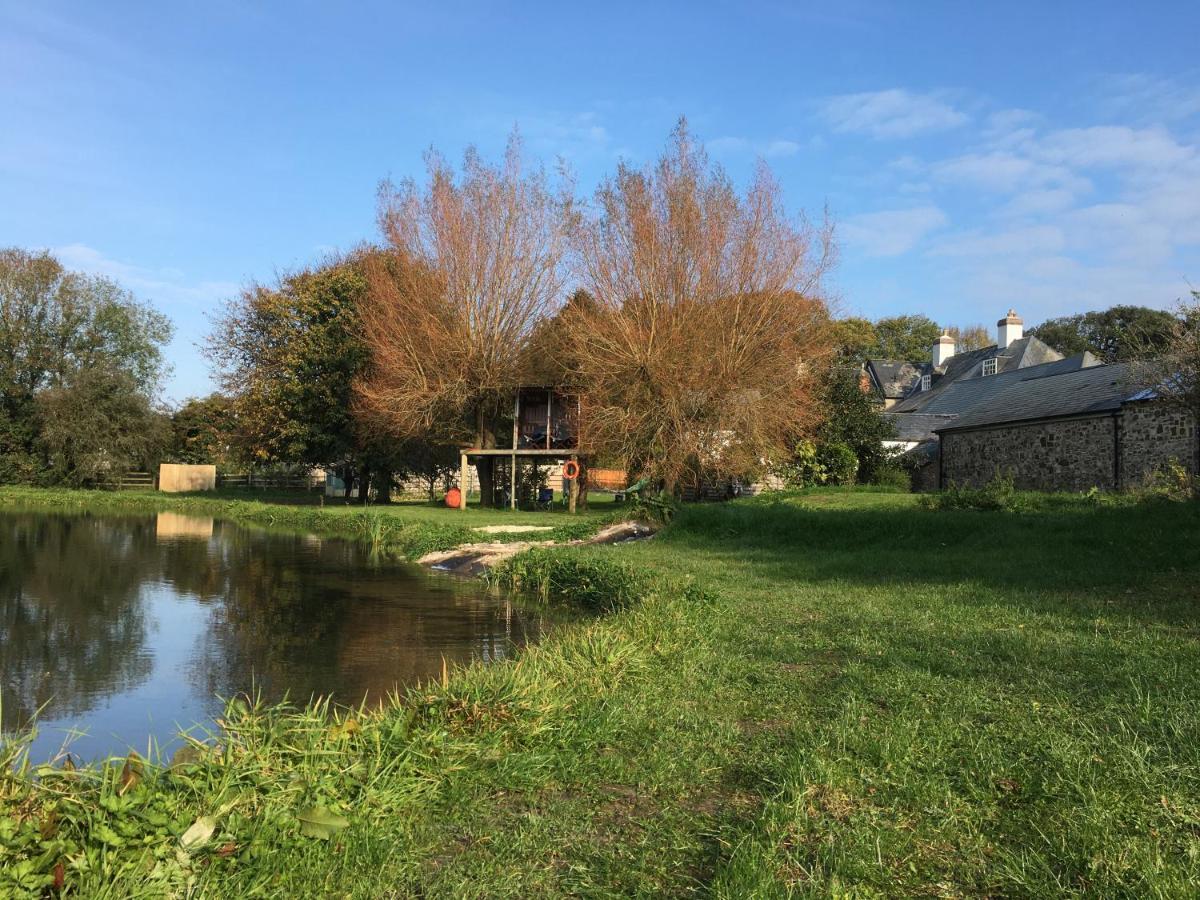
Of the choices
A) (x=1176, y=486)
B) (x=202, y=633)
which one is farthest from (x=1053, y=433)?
(x=202, y=633)

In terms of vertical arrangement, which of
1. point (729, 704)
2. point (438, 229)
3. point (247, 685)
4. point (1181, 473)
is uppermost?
point (438, 229)

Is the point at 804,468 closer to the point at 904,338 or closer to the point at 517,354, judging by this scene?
the point at 517,354

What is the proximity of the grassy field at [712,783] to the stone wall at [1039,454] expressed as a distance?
1770 cm

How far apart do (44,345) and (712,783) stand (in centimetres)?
5083

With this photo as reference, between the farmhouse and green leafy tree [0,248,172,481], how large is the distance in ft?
124

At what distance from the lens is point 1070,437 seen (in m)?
24.6

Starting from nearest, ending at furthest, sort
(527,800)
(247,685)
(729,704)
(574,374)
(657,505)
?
(527,800)
(729,704)
(247,685)
(657,505)
(574,374)

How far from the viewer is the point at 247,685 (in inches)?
322

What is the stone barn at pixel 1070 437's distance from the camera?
21.7 metres

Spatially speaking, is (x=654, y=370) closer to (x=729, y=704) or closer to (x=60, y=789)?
(x=729, y=704)

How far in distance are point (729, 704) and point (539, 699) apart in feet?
4.03

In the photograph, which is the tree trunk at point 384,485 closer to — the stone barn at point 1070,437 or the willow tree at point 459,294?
the willow tree at point 459,294

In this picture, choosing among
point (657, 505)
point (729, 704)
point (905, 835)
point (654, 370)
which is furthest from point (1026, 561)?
point (654, 370)

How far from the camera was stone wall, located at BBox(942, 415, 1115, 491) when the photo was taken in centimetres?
2352
